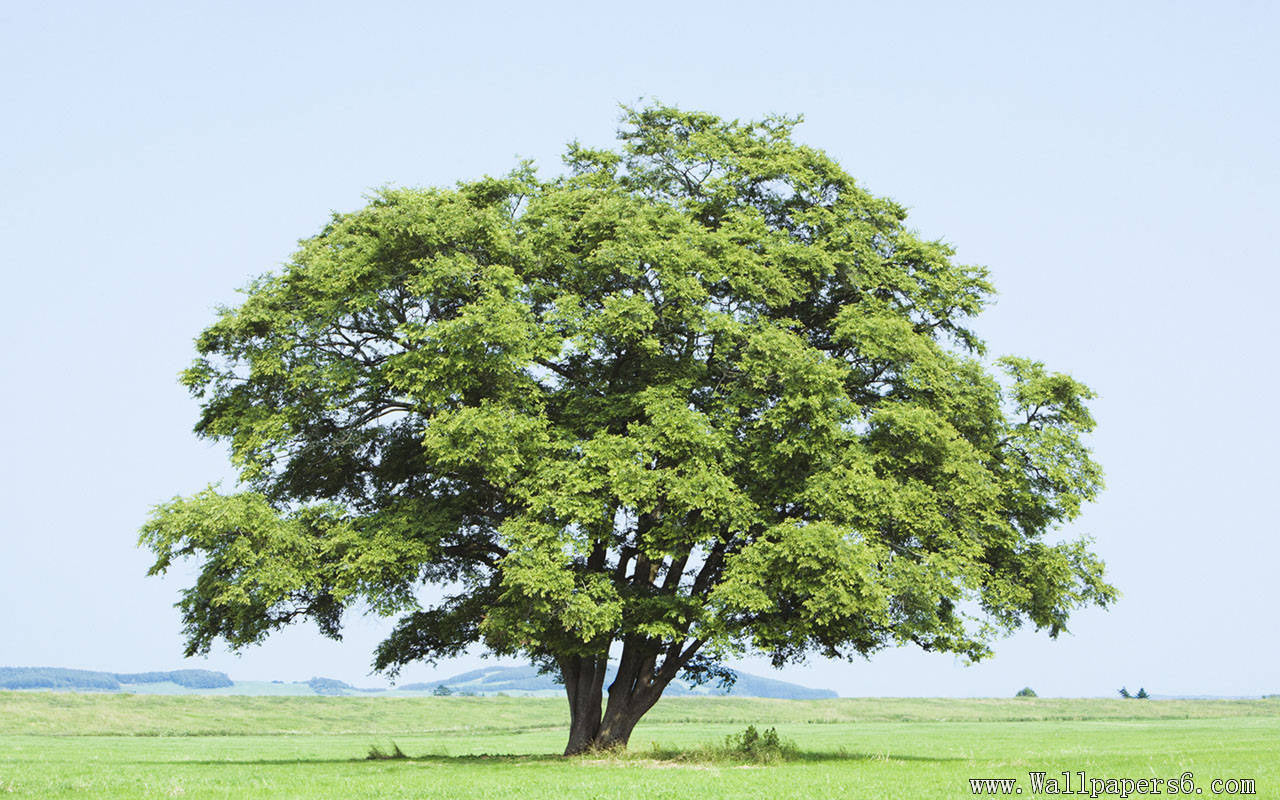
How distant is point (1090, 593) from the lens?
Result: 29.7m

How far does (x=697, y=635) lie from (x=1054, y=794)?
1001cm

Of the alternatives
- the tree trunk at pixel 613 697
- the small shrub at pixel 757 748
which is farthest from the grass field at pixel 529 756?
the tree trunk at pixel 613 697

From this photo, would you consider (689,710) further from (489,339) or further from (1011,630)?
(489,339)

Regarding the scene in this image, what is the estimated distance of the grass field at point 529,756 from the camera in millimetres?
20078

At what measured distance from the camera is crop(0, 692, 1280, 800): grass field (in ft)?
65.9

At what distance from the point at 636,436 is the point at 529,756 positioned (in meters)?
11.5

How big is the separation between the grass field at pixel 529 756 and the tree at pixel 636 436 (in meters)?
3.40

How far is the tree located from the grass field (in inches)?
134

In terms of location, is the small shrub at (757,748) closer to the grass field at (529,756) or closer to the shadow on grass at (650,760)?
the shadow on grass at (650,760)


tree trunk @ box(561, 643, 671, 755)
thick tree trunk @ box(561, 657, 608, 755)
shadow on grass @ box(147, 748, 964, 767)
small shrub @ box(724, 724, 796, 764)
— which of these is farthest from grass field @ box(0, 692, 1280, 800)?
thick tree trunk @ box(561, 657, 608, 755)

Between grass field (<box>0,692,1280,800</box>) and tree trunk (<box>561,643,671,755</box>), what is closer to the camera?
grass field (<box>0,692,1280,800</box>)

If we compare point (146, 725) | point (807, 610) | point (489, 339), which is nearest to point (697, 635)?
point (807, 610)

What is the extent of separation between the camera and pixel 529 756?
103 ft

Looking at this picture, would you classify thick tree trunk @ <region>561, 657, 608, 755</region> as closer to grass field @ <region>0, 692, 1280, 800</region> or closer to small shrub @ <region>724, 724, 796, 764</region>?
grass field @ <region>0, 692, 1280, 800</region>
